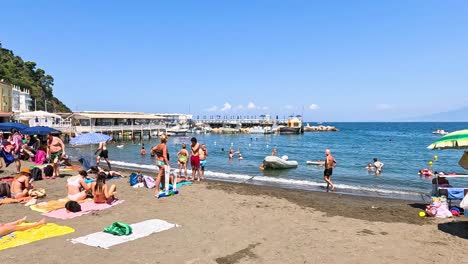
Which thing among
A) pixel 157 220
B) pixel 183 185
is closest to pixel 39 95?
pixel 183 185

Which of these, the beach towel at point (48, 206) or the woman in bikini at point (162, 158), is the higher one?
the woman in bikini at point (162, 158)

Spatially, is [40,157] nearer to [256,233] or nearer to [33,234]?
[33,234]

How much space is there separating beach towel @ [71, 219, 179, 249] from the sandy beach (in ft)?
0.48

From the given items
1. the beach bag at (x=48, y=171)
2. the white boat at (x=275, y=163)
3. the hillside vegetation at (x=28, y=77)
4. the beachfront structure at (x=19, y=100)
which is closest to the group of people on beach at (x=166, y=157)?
the beach bag at (x=48, y=171)

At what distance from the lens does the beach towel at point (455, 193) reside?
28.7 ft

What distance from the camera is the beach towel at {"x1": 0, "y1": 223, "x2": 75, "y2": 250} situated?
5.67 metres

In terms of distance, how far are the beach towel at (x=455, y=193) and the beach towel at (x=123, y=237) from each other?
7021 mm

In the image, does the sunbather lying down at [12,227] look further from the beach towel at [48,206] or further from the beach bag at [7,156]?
the beach bag at [7,156]

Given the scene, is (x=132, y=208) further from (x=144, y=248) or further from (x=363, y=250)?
(x=363, y=250)

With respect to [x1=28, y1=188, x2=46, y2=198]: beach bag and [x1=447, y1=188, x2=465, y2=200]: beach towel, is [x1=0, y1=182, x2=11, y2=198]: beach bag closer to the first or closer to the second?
[x1=28, y1=188, x2=46, y2=198]: beach bag

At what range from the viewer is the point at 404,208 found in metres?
9.89

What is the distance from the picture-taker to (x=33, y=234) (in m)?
6.15

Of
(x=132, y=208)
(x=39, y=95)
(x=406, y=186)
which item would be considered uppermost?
(x=39, y=95)

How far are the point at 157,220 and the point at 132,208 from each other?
1.45 metres
